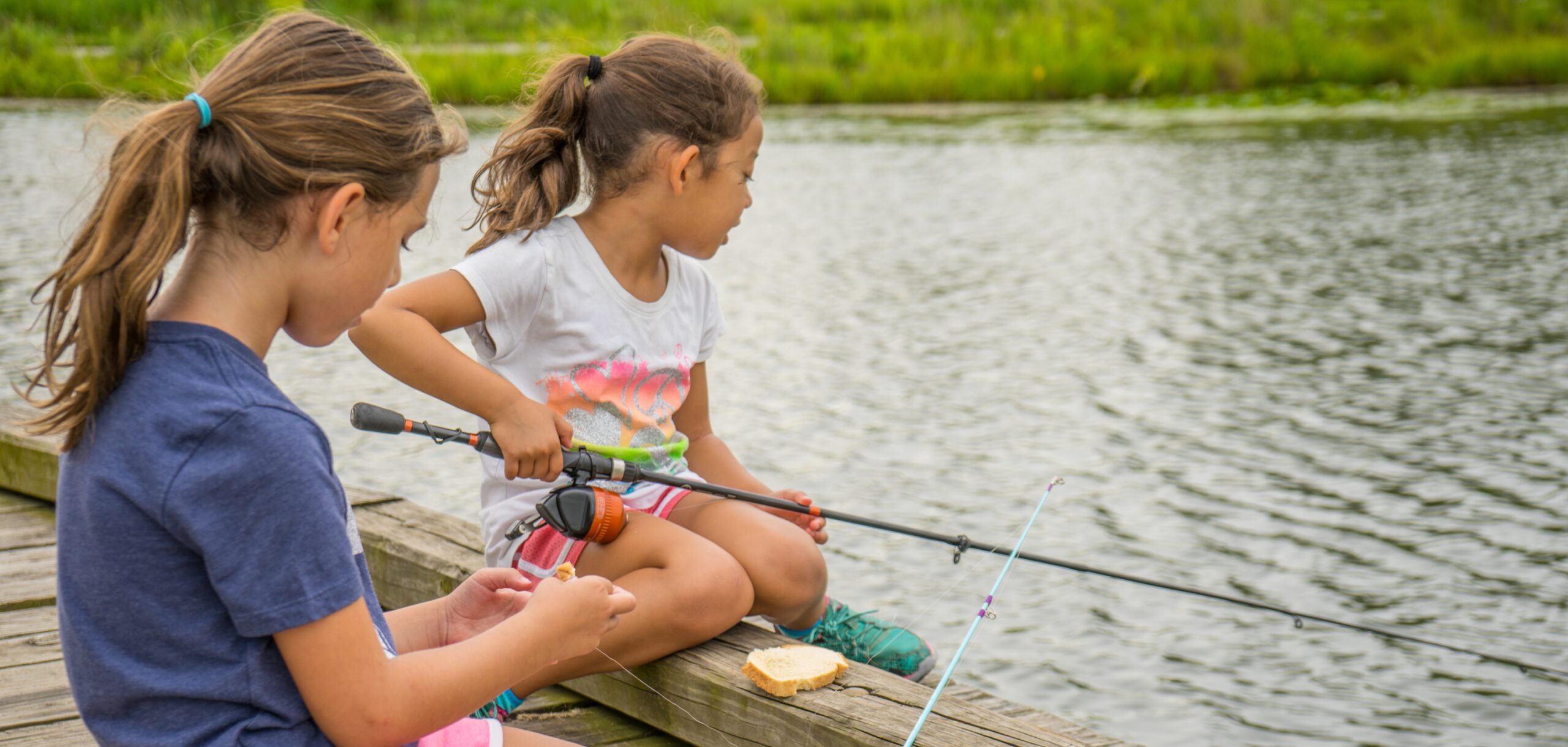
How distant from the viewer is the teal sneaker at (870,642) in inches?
87.0

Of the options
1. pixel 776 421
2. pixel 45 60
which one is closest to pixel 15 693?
pixel 776 421

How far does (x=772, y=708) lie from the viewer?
1755mm

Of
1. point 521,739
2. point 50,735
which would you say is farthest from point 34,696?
point 521,739

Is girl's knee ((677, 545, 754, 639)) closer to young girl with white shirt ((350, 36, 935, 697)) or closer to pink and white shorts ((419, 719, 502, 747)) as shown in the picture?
young girl with white shirt ((350, 36, 935, 697))

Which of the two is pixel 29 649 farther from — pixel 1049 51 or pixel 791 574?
pixel 1049 51

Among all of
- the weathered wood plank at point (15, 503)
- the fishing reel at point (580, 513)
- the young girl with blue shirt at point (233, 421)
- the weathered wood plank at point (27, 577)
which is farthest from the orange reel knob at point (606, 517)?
the weathered wood plank at point (15, 503)

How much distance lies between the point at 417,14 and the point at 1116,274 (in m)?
13.6

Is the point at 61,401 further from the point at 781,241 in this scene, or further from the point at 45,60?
the point at 45,60

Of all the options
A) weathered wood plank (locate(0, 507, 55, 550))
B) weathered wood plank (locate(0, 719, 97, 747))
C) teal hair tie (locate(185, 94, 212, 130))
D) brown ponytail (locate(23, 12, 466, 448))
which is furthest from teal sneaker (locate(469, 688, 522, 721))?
weathered wood plank (locate(0, 507, 55, 550))

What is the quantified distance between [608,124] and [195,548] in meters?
1.13

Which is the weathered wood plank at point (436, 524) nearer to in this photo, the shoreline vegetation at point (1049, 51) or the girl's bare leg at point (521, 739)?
the girl's bare leg at point (521, 739)

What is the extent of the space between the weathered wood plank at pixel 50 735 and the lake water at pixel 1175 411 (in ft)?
2.38

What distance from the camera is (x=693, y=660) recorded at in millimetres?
1891

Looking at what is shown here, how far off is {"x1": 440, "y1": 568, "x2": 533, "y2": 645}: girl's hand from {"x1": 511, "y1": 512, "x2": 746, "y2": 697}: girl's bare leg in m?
0.27
